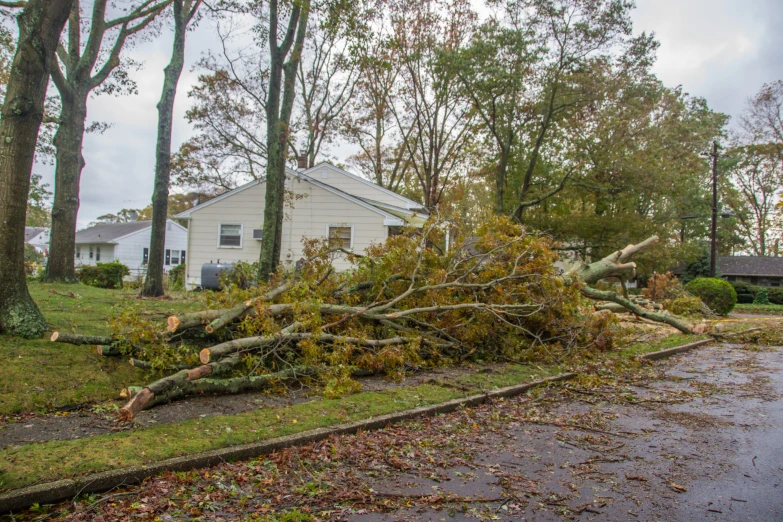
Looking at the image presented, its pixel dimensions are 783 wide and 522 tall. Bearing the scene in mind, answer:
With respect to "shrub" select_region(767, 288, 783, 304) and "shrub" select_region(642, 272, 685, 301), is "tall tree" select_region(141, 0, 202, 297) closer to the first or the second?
"shrub" select_region(642, 272, 685, 301)

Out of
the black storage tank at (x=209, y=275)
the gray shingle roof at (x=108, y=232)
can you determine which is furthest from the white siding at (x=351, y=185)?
the gray shingle roof at (x=108, y=232)

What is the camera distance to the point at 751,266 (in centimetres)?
4628

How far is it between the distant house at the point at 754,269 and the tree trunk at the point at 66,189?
4686 centimetres

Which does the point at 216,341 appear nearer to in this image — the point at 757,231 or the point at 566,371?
the point at 566,371

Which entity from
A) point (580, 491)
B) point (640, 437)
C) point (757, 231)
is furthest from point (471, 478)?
point (757, 231)

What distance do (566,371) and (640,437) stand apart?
3185 mm

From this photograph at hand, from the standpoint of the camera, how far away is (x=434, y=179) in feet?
95.0

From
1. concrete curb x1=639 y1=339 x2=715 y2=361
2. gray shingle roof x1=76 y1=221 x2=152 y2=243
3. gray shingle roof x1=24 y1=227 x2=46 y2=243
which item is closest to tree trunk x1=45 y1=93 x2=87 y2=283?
concrete curb x1=639 y1=339 x2=715 y2=361

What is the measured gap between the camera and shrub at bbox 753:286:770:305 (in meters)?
34.1

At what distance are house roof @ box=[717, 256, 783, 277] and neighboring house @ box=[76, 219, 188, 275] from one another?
44.9 meters

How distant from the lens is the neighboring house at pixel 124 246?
41.3 metres

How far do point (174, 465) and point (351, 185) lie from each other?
20.8 meters

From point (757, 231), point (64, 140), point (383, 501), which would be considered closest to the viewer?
point (383, 501)

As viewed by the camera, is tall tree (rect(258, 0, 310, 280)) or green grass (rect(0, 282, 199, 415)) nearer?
green grass (rect(0, 282, 199, 415))
